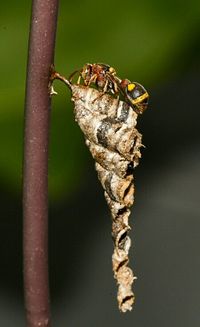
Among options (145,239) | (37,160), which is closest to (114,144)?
(37,160)

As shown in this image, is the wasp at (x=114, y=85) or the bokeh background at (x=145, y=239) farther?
the bokeh background at (x=145, y=239)

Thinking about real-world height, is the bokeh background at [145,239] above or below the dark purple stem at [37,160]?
below

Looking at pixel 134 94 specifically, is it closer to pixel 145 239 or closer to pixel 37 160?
pixel 37 160

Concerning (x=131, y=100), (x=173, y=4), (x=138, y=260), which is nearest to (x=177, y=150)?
(x=138, y=260)

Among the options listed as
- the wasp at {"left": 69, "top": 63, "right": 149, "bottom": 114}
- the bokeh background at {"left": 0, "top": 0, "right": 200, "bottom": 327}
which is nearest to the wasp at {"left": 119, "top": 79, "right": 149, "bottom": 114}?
the wasp at {"left": 69, "top": 63, "right": 149, "bottom": 114}

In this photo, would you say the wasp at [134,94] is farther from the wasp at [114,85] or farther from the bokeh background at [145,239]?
the bokeh background at [145,239]

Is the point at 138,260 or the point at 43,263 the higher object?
the point at 43,263

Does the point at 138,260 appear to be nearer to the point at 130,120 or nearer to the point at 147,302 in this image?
the point at 147,302

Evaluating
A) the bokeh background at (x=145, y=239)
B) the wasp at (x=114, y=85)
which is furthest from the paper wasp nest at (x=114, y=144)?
the bokeh background at (x=145, y=239)
